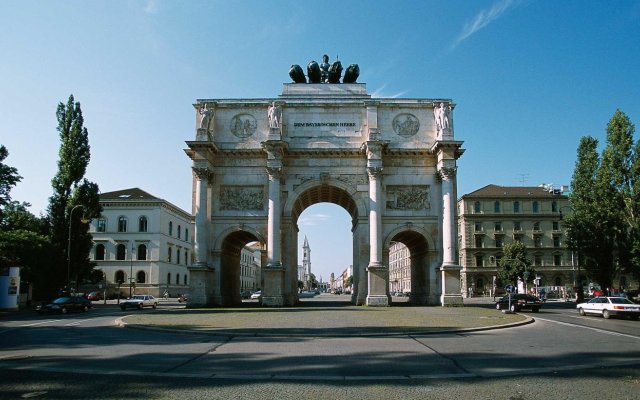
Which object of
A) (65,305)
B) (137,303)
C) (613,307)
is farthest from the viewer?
(137,303)

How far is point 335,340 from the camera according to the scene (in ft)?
51.6

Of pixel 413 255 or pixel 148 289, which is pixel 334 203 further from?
pixel 148 289

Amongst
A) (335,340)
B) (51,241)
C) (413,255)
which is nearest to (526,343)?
(335,340)

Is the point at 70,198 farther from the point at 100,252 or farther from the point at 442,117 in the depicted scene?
the point at 442,117

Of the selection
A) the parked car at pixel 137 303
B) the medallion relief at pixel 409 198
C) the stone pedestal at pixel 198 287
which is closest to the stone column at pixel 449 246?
the medallion relief at pixel 409 198

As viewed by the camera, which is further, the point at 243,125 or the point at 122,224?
the point at 122,224

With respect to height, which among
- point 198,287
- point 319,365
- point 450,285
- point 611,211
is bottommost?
point 319,365

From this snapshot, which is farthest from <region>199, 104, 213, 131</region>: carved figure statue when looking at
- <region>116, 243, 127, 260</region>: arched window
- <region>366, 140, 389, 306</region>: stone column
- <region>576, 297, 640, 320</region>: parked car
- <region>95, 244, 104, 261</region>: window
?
<region>95, 244, 104, 261</region>: window

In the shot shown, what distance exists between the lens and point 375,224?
3791 centimetres

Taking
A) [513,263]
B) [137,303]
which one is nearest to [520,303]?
[137,303]

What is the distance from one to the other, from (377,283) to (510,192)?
56.0 m

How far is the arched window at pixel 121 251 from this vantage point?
68062 millimetres

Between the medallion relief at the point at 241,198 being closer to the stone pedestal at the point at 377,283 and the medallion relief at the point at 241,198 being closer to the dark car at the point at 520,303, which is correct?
the stone pedestal at the point at 377,283

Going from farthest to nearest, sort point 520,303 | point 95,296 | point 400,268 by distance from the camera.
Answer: point 400,268 < point 95,296 < point 520,303
